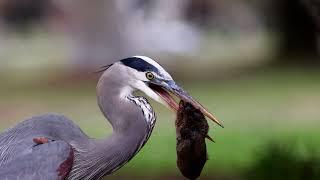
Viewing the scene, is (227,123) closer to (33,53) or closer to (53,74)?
(53,74)

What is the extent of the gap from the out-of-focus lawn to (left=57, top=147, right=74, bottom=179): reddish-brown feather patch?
2.68 m

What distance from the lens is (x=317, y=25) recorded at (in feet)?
67.5

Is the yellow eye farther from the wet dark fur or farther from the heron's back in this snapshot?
the heron's back

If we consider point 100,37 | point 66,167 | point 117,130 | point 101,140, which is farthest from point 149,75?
point 100,37

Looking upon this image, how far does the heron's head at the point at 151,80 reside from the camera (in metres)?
6.03

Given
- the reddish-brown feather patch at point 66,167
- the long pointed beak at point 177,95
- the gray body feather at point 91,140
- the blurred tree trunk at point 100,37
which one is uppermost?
the long pointed beak at point 177,95

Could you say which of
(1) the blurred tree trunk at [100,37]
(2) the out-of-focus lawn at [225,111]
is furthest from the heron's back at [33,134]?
(1) the blurred tree trunk at [100,37]

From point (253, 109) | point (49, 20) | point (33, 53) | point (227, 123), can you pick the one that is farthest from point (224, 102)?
point (49, 20)

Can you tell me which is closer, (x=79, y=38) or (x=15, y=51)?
(x=79, y=38)

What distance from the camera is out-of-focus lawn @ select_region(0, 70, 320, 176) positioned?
37.8 ft

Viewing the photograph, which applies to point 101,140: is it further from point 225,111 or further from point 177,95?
point 225,111

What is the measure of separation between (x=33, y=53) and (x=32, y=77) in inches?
361

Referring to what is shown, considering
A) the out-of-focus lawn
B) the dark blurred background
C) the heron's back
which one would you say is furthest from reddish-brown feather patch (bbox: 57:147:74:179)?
the out-of-focus lawn

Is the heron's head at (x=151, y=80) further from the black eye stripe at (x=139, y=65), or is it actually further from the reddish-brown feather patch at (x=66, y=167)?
the reddish-brown feather patch at (x=66, y=167)
